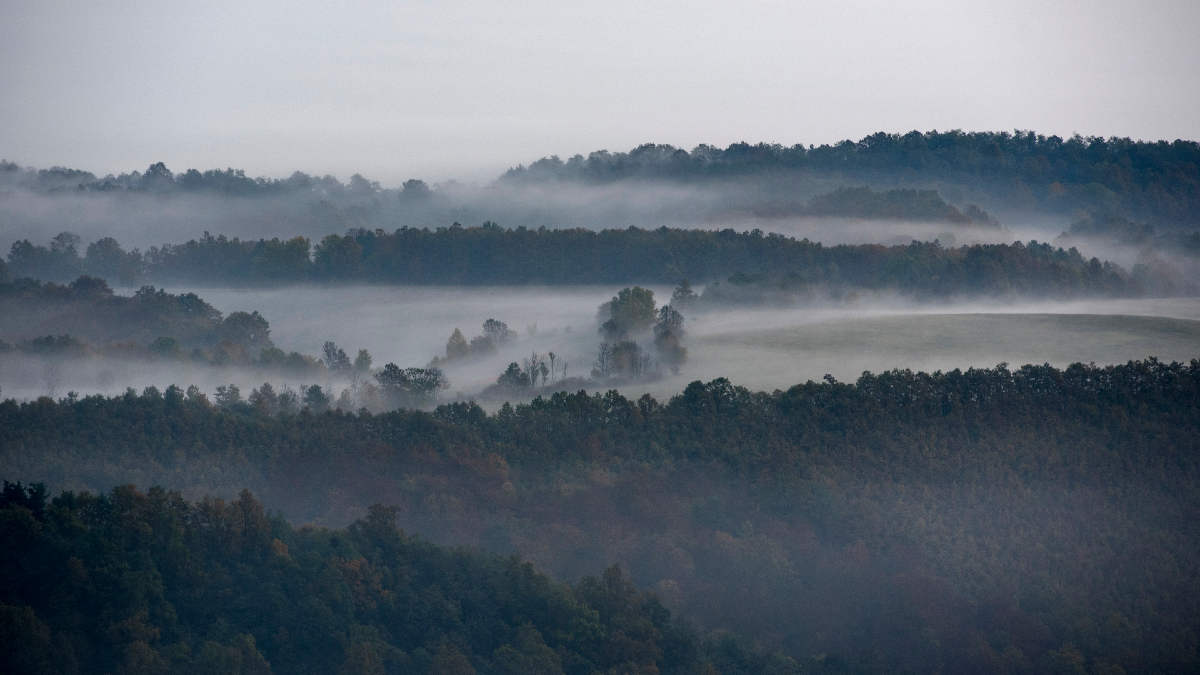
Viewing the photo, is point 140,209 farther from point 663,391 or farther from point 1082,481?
point 1082,481

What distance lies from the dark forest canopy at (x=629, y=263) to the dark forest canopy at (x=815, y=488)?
3810 cm

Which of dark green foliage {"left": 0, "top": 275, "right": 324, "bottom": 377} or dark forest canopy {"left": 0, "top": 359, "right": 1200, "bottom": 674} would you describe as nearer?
dark forest canopy {"left": 0, "top": 359, "right": 1200, "bottom": 674}

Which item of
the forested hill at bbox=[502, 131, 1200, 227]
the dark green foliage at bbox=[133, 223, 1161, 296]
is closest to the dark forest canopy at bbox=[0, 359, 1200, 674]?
the dark green foliage at bbox=[133, 223, 1161, 296]

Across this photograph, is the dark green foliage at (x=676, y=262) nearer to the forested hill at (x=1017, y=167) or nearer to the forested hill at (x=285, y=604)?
the forested hill at (x=1017, y=167)

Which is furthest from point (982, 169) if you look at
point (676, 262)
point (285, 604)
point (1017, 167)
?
point (285, 604)

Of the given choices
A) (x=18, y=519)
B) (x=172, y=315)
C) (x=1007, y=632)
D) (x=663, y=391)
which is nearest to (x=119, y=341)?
(x=172, y=315)

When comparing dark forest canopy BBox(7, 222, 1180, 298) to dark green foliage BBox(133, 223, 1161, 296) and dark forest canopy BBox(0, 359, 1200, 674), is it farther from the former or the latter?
dark forest canopy BBox(0, 359, 1200, 674)

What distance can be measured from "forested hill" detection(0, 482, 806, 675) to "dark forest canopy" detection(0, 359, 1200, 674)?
16.2ft

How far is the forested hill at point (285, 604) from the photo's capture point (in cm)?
2838

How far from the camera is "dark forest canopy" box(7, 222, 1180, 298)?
9200 centimetres

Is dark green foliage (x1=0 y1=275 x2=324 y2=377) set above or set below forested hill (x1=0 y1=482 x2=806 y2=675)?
above

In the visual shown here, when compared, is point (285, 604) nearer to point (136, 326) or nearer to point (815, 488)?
point (815, 488)

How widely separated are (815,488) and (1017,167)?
97276 mm

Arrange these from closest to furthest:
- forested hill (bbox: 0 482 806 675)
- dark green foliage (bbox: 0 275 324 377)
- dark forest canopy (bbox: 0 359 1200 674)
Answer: forested hill (bbox: 0 482 806 675) < dark forest canopy (bbox: 0 359 1200 674) < dark green foliage (bbox: 0 275 324 377)
